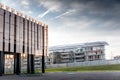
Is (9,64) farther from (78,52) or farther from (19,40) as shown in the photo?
(78,52)

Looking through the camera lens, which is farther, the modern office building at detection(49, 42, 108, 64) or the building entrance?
the modern office building at detection(49, 42, 108, 64)

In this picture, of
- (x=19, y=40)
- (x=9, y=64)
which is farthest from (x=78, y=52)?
(x=19, y=40)

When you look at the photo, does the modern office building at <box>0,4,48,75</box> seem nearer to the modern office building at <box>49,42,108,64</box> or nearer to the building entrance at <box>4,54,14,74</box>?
the building entrance at <box>4,54,14,74</box>

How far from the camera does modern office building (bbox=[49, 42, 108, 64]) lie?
15500 cm

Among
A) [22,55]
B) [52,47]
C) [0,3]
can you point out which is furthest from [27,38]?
[52,47]

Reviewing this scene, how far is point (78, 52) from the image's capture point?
16388 cm

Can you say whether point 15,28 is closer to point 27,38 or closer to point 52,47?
point 27,38

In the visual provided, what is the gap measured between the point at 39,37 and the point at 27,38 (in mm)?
7257

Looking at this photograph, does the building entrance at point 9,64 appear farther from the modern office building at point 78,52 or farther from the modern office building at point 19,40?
the modern office building at point 78,52

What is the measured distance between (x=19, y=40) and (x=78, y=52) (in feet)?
340

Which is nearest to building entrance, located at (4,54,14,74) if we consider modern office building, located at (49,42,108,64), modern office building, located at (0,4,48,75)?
modern office building, located at (0,4,48,75)

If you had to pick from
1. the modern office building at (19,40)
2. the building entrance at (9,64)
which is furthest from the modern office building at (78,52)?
the building entrance at (9,64)

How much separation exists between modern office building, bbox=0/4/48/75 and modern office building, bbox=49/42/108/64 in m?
82.5

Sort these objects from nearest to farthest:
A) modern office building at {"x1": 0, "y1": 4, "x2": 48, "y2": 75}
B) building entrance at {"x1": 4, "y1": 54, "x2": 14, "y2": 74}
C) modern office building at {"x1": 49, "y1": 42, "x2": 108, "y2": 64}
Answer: modern office building at {"x1": 0, "y1": 4, "x2": 48, "y2": 75}, building entrance at {"x1": 4, "y1": 54, "x2": 14, "y2": 74}, modern office building at {"x1": 49, "y1": 42, "x2": 108, "y2": 64}
